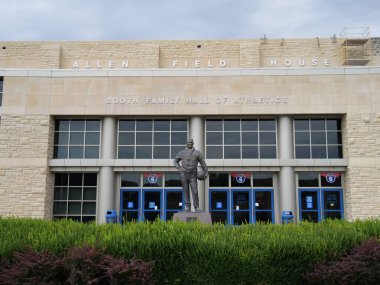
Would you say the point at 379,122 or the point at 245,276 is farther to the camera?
the point at 379,122

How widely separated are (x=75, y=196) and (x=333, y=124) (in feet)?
49.0

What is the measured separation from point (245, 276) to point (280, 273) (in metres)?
0.61

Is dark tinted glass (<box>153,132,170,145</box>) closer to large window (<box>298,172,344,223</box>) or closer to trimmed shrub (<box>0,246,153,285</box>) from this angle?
large window (<box>298,172,344,223</box>)

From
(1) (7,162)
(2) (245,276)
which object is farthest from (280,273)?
(1) (7,162)

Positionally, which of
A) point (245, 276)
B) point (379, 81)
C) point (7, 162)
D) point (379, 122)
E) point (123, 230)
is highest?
point (379, 81)

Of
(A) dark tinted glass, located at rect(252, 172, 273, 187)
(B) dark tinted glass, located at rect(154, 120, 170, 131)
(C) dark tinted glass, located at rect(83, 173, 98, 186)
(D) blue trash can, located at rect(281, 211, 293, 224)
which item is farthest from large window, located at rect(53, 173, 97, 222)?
(D) blue trash can, located at rect(281, 211, 293, 224)

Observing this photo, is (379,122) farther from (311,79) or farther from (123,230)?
Answer: (123,230)

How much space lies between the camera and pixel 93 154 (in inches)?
1003

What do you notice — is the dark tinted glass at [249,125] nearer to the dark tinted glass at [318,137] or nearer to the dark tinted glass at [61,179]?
the dark tinted glass at [318,137]

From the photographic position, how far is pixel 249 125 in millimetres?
25750

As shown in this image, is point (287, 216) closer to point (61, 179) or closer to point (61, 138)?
point (61, 179)

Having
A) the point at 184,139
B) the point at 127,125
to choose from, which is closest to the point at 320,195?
the point at 184,139

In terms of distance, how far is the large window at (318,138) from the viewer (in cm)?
2530

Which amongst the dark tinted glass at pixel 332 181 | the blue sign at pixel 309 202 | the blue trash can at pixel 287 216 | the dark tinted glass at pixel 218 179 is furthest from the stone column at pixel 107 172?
the dark tinted glass at pixel 332 181
